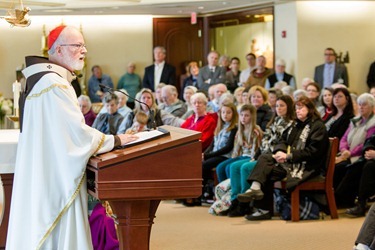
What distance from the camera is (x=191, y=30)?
1656cm

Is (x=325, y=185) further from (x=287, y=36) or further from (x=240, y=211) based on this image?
(x=287, y=36)

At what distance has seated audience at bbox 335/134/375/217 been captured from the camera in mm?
7652

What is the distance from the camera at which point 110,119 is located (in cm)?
966

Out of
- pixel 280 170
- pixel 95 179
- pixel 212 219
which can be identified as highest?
pixel 95 179

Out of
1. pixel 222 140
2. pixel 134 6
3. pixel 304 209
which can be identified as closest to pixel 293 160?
pixel 304 209

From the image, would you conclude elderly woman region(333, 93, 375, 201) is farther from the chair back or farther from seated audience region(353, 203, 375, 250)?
seated audience region(353, 203, 375, 250)

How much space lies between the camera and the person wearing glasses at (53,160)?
4.07m

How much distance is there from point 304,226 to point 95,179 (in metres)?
3.74

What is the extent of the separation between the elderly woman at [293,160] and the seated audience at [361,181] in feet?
1.49

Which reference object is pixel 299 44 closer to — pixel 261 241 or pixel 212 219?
pixel 212 219

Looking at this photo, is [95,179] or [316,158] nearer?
[95,179]

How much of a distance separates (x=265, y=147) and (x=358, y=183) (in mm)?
991

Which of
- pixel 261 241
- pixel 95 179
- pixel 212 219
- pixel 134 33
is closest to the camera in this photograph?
pixel 95 179

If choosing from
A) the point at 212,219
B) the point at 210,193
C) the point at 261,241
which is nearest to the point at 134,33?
the point at 210,193
